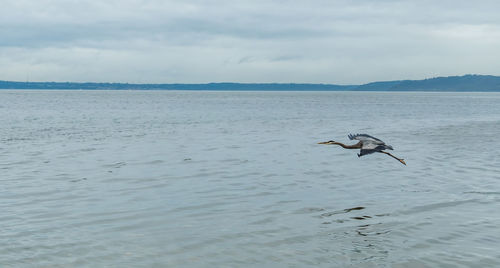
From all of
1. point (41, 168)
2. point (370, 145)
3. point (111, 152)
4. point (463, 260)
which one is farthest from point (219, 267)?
point (111, 152)

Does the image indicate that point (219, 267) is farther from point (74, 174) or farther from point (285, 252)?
point (74, 174)

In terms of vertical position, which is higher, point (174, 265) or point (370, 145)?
point (370, 145)

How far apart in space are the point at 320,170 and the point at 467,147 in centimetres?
1232

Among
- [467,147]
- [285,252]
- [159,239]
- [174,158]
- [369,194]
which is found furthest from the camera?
[467,147]

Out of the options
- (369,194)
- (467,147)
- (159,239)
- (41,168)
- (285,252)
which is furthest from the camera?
(467,147)

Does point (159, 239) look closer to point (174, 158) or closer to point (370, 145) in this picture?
point (370, 145)

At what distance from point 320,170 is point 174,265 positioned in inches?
487

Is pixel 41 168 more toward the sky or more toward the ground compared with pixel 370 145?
more toward the ground

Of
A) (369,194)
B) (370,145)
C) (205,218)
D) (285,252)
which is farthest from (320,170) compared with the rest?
(285,252)

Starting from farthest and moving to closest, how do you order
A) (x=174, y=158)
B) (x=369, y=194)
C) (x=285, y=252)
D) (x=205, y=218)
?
(x=174, y=158) < (x=369, y=194) < (x=205, y=218) < (x=285, y=252)

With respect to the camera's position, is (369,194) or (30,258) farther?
(369,194)

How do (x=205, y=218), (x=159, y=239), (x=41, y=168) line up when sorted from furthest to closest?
(x=41, y=168) → (x=205, y=218) → (x=159, y=239)

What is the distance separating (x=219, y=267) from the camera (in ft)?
32.8

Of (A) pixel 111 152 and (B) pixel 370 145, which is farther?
(A) pixel 111 152
